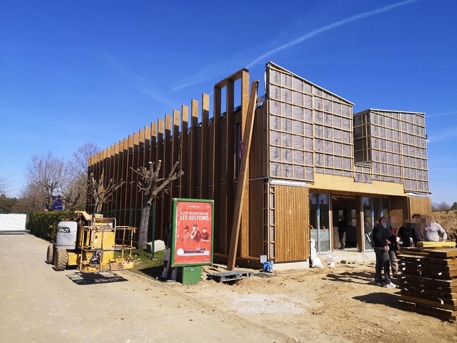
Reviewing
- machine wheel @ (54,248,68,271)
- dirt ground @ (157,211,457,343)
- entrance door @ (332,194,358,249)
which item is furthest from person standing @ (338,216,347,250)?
machine wheel @ (54,248,68,271)

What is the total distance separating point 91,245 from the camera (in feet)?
38.5

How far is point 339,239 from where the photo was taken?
61.9 feet

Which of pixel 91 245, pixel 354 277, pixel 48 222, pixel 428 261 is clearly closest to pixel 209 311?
pixel 428 261

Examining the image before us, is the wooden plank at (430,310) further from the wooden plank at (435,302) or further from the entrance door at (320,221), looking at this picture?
the entrance door at (320,221)

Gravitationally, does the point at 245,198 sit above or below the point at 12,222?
above

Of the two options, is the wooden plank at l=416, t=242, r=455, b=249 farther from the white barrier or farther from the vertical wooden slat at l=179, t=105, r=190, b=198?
the white barrier

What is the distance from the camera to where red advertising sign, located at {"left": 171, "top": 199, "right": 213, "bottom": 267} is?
11102mm

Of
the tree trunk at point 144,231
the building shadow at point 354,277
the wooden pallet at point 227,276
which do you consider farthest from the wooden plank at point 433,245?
the tree trunk at point 144,231

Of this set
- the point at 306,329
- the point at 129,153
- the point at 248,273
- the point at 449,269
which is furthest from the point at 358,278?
the point at 129,153

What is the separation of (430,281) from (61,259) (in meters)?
12.2

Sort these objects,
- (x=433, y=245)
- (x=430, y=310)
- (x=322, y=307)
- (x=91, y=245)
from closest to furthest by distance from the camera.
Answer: (x=430, y=310) → (x=322, y=307) → (x=433, y=245) → (x=91, y=245)

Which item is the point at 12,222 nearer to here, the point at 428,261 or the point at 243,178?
the point at 243,178

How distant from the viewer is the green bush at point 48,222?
1112 inches

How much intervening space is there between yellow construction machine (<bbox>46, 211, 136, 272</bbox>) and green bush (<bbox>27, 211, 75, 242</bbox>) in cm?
1399
